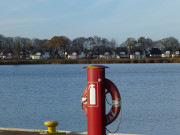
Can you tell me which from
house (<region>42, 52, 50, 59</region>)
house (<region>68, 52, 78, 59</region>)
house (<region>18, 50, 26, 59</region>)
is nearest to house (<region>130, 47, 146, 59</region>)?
house (<region>68, 52, 78, 59</region>)

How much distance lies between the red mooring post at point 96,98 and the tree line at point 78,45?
123 m

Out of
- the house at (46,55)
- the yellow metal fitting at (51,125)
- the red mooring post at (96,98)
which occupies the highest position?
the house at (46,55)

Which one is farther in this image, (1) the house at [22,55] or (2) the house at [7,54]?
(2) the house at [7,54]

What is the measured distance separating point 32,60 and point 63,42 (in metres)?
13.3

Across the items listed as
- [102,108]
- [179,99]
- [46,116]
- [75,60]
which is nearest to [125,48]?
[75,60]

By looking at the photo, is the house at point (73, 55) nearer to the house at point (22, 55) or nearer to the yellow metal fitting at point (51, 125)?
the house at point (22, 55)

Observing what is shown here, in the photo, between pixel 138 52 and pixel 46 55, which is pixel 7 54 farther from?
pixel 138 52

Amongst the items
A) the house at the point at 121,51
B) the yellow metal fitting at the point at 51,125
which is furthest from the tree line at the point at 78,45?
the yellow metal fitting at the point at 51,125

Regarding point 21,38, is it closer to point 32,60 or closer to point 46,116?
point 32,60

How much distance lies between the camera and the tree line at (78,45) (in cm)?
13538

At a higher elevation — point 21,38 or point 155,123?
point 21,38

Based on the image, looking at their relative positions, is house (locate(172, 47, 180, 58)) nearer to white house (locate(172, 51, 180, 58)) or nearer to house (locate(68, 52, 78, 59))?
white house (locate(172, 51, 180, 58))

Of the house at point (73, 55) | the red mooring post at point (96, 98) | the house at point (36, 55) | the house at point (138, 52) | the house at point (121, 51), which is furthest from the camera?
the house at point (121, 51)

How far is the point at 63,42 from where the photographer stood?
443ft
